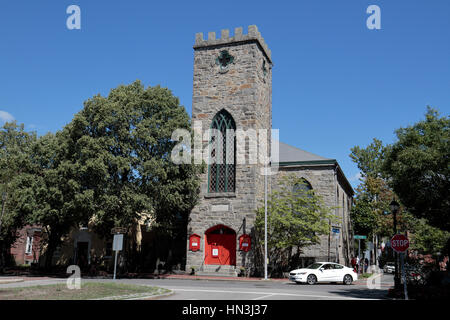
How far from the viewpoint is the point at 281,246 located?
27.6 metres

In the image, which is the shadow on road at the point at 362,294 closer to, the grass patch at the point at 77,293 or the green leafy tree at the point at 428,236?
the grass patch at the point at 77,293

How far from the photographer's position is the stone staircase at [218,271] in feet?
91.1

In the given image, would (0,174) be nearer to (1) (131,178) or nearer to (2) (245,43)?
(1) (131,178)

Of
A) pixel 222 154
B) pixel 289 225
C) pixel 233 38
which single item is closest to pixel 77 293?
pixel 289 225

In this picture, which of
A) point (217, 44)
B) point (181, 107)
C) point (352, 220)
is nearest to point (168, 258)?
point (181, 107)

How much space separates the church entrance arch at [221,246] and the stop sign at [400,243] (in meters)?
15.5

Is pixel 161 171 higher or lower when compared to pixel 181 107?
lower

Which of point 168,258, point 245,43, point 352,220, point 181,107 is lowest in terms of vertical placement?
point 168,258

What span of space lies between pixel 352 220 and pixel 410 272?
2263 centimetres

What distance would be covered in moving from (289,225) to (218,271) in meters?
5.89

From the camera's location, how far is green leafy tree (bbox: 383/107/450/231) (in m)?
16.1

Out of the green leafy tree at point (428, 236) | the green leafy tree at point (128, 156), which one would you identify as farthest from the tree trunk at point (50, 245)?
the green leafy tree at point (428, 236)

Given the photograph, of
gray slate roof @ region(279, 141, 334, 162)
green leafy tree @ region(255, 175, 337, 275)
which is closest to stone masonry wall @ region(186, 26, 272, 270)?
green leafy tree @ region(255, 175, 337, 275)

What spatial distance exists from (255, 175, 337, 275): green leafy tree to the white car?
3592mm
